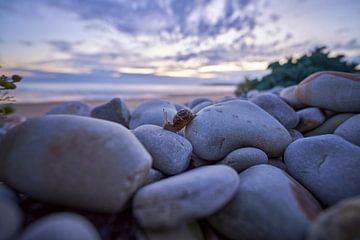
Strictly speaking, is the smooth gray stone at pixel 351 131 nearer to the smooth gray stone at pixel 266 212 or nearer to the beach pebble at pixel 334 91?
the beach pebble at pixel 334 91

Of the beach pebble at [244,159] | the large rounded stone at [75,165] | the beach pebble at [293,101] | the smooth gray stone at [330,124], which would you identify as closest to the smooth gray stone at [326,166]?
the beach pebble at [244,159]

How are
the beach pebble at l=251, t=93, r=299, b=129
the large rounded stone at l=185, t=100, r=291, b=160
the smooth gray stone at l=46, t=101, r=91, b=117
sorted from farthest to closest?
the smooth gray stone at l=46, t=101, r=91, b=117, the beach pebble at l=251, t=93, r=299, b=129, the large rounded stone at l=185, t=100, r=291, b=160

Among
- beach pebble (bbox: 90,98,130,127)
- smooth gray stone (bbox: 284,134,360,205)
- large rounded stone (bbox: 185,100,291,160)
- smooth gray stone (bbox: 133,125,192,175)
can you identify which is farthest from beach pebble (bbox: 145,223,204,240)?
beach pebble (bbox: 90,98,130,127)

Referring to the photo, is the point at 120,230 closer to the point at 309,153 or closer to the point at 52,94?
the point at 309,153

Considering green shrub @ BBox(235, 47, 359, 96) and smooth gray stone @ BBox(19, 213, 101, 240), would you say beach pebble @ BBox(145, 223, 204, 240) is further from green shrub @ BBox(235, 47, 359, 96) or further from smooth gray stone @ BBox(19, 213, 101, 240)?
green shrub @ BBox(235, 47, 359, 96)

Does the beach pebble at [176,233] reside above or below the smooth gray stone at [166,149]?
below

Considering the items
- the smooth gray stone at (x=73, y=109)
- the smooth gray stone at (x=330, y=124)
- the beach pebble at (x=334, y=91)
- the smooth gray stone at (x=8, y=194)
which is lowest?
the smooth gray stone at (x=330, y=124)
